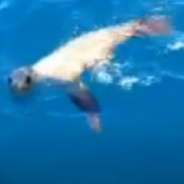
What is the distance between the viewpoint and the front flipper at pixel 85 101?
20.8 feet

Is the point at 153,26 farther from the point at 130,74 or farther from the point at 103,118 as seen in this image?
the point at 103,118

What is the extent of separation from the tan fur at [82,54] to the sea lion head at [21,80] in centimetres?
16

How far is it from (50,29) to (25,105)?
4.14 feet

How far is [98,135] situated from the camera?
249 inches

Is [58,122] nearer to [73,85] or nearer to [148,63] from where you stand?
[73,85]

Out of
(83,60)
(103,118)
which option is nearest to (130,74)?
(83,60)

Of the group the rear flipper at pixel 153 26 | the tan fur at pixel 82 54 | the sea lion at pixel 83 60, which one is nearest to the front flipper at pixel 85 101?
the sea lion at pixel 83 60

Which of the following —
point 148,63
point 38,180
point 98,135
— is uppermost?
point 148,63

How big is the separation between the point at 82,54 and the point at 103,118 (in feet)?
2.66

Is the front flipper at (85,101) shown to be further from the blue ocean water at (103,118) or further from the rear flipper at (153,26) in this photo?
the rear flipper at (153,26)

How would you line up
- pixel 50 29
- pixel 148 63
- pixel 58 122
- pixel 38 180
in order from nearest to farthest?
pixel 38 180 < pixel 58 122 < pixel 148 63 < pixel 50 29

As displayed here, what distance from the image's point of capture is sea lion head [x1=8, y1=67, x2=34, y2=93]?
21.1ft

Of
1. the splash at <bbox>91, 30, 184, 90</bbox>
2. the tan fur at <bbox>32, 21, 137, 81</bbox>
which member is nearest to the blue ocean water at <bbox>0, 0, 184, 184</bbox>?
the splash at <bbox>91, 30, 184, 90</bbox>

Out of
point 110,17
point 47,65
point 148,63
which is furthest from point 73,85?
point 110,17
